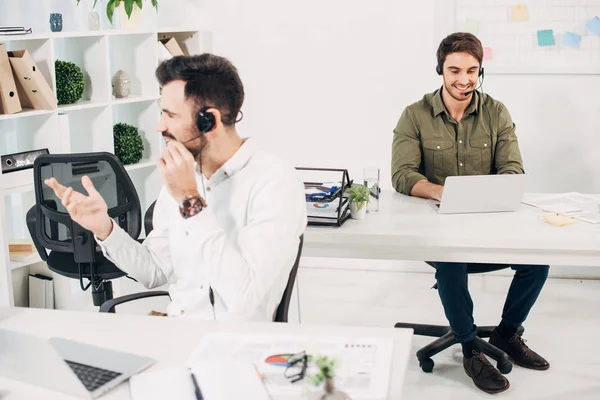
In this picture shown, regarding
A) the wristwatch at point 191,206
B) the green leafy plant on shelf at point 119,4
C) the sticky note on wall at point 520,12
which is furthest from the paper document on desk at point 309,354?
the sticky note on wall at point 520,12

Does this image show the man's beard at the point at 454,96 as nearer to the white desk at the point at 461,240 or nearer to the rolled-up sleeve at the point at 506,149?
the rolled-up sleeve at the point at 506,149

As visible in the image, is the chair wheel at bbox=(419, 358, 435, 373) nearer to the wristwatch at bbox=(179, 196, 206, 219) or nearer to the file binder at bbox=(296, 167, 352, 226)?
the file binder at bbox=(296, 167, 352, 226)

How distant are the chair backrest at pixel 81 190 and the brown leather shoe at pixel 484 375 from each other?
4.69 ft

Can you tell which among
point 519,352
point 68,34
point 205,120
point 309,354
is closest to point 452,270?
point 519,352

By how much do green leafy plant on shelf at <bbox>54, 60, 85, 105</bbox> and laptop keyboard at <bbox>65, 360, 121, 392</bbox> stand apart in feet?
8.13

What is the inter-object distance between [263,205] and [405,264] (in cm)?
276

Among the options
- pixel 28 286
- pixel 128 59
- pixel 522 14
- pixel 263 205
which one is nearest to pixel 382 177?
pixel 522 14

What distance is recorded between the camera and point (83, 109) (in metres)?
4.33

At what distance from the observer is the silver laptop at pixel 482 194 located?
10.2ft

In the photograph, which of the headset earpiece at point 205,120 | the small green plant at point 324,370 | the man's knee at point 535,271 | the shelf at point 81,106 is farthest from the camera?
the shelf at point 81,106

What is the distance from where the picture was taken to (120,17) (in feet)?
14.9

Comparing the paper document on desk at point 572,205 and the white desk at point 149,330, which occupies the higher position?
the paper document on desk at point 572,205

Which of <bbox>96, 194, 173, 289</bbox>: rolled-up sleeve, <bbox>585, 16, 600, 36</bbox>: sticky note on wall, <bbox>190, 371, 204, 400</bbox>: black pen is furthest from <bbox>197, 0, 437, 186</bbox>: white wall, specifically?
<bbox>190, 371, 204, 400</bbox>: black pen

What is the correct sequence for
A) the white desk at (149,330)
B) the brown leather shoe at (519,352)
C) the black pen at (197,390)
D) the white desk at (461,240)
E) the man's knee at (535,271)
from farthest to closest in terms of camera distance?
1. the brown leather shoe at (519,352)
2. the man's knee at (535,271)
3. the white desk at (461,240)
4. the white desk at (149,330)
5. the black pen at (197,390)
